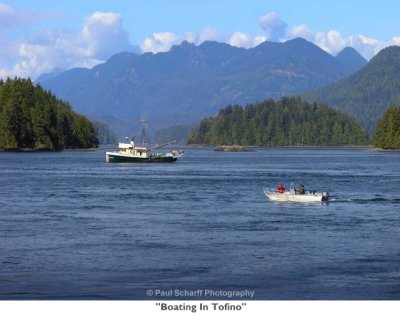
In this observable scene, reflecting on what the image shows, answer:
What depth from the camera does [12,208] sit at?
318 ft

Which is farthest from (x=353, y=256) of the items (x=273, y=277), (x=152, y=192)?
(x=152, y=192)

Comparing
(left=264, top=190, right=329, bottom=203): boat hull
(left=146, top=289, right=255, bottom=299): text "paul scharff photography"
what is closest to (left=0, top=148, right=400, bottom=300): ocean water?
(left=146, top=289, right=255, bottom=299): text "paul scharff photography"

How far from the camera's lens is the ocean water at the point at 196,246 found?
1929 inches

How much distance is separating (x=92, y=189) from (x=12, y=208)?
3585 cm

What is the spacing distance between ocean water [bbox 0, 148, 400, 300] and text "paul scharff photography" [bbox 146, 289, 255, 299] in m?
0.09

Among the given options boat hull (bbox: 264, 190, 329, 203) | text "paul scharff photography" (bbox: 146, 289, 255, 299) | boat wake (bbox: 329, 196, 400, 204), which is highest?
boat hull (bbox: 264, 190, 329, 203)

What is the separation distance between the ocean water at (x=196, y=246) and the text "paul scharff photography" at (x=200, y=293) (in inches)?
3.4

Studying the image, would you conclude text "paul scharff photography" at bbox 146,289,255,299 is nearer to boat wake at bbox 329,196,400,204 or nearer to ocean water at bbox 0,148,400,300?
ocean water at bbox 0,148,400,300

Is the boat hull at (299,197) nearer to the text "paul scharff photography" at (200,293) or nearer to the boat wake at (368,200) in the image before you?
the boat wake at (368,200)

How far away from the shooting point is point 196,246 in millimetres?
65750

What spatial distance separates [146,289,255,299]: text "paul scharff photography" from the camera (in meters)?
45.5

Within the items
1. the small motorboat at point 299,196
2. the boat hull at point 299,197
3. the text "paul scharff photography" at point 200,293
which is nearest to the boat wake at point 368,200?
the small motorboat at point 299,196

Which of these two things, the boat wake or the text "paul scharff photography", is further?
the boat wake

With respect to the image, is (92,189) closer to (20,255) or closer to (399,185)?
(399,185)
